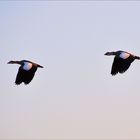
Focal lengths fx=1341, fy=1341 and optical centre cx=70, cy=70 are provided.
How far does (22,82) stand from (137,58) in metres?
7.75

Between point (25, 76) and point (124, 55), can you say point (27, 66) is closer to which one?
point (25, 76)

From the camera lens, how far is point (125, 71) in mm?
87000

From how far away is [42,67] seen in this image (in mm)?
86938

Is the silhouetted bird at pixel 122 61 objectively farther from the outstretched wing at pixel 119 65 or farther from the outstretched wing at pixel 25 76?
the outstretched wing at pixel 25 76

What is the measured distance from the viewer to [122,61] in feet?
286

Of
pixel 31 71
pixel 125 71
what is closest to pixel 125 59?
pixel 125 71

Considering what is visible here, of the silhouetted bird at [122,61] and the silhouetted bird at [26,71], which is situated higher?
the silhouetted bird at [122,61]

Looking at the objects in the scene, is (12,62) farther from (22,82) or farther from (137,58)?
(137,58)

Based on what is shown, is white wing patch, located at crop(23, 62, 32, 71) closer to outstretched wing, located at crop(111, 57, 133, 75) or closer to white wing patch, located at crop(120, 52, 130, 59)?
outstretched wing, located at crop(111, 57, 133, 75)

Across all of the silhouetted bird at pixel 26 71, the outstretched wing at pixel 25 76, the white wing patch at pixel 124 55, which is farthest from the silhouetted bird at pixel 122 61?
the outstretched wing at pixel 25 76

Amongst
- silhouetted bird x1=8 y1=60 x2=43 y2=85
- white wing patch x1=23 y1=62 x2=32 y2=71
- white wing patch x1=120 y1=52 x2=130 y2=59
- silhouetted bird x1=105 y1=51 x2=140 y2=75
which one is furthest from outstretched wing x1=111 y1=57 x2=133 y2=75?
white wing patch x1=23 y1=62 x2=32 y2=71

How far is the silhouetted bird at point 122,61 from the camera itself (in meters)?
87.0

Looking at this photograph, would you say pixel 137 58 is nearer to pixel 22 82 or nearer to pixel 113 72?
pixel 113 72

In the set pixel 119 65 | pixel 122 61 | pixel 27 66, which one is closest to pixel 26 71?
pixel 27 66
